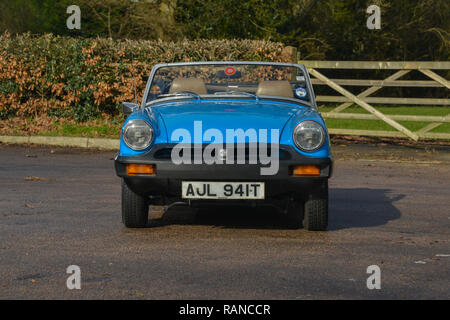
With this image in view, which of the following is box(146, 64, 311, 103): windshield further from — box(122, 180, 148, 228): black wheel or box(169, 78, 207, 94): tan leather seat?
box(122, 180, 148, 228): black wheel

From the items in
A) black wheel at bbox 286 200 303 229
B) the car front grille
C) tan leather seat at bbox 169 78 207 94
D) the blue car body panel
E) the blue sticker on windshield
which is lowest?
black wheel at bbox 286 200 303 229

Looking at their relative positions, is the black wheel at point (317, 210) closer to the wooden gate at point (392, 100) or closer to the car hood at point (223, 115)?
the car hood at point (223, 115)

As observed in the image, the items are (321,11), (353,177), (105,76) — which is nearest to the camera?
(353,177)

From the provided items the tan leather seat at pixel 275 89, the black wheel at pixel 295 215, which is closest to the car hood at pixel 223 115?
the tan leather seat at pixel 275 89

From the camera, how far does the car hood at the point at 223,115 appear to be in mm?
6281

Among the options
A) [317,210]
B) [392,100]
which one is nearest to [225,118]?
[317,210]

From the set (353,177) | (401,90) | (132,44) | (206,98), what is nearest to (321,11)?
(401,90)

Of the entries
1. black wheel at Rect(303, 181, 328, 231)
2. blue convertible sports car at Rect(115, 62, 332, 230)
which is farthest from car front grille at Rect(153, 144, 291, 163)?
black wheel at Rect(303, 181, 328, 231)

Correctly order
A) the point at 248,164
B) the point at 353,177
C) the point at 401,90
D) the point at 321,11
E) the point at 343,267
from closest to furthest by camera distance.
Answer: the point at 343,267 → the point at 248,164 → the point at 353,177 → the point at 321,11 → the point at 401,90

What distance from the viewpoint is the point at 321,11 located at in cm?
2925

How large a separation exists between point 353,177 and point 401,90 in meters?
23.7

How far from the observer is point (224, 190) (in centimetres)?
609

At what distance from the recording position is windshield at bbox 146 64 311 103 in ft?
24.3
